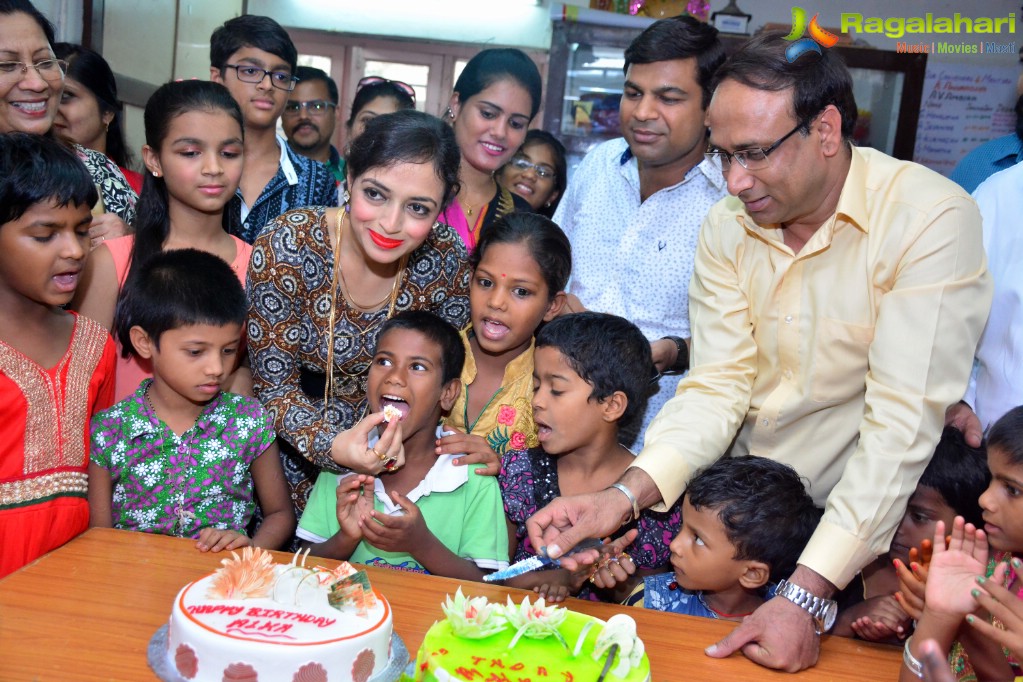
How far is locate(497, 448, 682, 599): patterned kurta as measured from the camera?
2375mm

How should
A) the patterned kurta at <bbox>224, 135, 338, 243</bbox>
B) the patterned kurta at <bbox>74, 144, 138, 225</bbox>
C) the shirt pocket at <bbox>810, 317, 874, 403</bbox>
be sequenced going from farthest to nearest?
the patterned kurta at <bbox>224, 135, 338, 243</bbox> < the patterned kurta at <bbox>74, 144, 138, 225</bbox> < the shirt pocket at <bbox>810, 317, 874, 403</bbox>

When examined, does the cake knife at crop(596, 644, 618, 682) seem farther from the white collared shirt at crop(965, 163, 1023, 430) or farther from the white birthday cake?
the white collared shirt at crop(965, 163, 1023, 430)

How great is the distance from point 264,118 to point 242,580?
235 cm

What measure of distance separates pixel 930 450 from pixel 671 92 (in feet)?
4.57

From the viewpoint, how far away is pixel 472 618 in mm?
1486

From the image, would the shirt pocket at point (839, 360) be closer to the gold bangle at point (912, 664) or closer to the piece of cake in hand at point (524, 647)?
the gold bangle at point (912, 664)

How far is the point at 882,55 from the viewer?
20.4 feet

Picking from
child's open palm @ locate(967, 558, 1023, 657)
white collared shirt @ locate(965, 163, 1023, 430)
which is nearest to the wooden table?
child's open palm @ locate(967, 558, 1023, 657)

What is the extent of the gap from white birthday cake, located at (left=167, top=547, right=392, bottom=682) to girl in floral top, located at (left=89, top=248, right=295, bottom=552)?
2.69ft

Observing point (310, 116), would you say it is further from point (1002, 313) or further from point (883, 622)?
point (883, 622)

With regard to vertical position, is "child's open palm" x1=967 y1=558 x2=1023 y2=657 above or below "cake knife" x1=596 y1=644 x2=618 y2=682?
above

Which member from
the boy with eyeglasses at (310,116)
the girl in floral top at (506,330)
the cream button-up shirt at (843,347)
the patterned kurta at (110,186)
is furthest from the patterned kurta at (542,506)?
the boy with eyeglasses at (310,116)

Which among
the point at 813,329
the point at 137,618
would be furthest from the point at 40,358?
the point at 813,329

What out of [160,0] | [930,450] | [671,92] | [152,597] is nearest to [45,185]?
[152,597]
